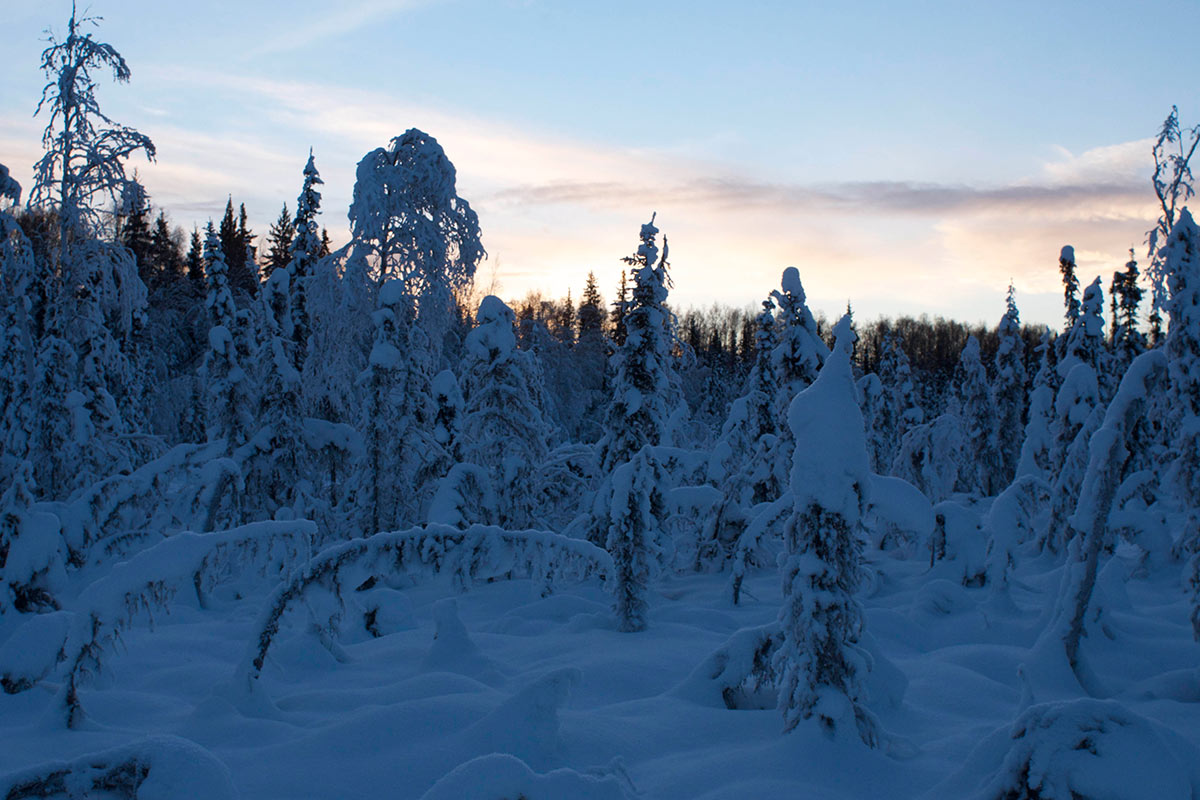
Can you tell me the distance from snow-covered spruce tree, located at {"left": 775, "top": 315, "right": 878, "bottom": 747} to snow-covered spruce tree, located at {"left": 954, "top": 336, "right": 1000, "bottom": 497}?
35.7 metres

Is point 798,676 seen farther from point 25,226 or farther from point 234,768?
point 25,226

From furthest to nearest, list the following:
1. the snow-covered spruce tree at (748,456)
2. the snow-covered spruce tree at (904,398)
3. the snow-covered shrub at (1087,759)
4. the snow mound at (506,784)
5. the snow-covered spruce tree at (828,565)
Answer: the snow-covered spruce tree at (904,398)
the snow-covered spruce tree at (748,456)
the snow-covered spruce tree at (828,565)
the snow-covered shrub at (1087,759)
the snow mound at (506,784)

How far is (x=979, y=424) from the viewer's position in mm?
38625

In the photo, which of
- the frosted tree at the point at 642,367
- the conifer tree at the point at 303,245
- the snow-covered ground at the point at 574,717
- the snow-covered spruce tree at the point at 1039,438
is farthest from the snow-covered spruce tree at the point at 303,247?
the snow-covered spruce tree at the point at 1039,438

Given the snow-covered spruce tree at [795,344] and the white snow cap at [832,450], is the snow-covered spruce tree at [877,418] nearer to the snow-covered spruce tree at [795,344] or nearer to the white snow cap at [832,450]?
the snow-covered spruce tree at [795,344]

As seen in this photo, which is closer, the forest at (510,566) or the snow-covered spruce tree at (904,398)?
the forest at (510,566)

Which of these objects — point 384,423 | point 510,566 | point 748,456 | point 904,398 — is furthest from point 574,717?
point 904,398

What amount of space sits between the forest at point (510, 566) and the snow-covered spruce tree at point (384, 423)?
0.24ft

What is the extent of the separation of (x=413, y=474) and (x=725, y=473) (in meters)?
8.30

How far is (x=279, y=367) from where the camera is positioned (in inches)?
683

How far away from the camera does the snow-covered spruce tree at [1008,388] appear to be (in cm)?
3725

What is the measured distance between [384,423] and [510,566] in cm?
940

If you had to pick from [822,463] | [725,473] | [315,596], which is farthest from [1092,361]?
[315,596]

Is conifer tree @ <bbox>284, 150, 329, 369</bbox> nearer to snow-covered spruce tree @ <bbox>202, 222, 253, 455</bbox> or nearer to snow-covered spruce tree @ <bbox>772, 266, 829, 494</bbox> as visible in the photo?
snow-covered spruce tree @ <bbox>202, 222, 253, 455</bbox>
